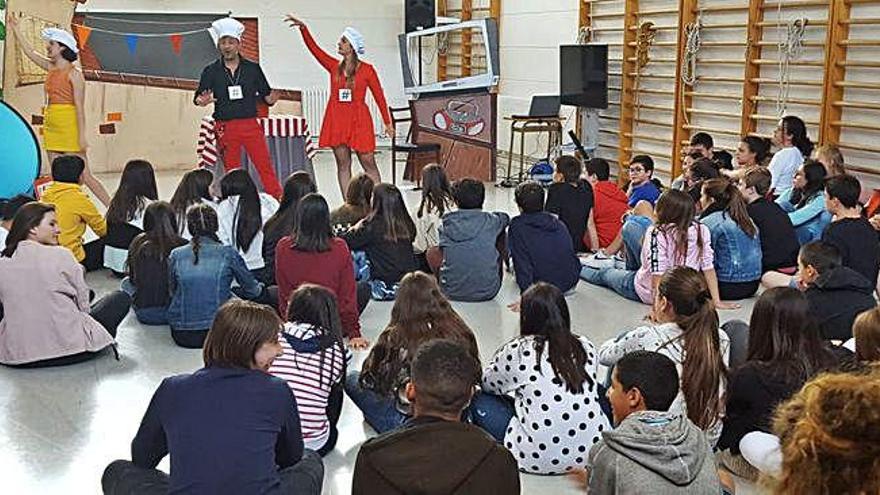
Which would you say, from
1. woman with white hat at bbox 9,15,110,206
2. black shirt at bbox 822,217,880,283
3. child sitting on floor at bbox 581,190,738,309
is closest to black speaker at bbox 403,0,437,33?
woman with white hat at bbox 9,15,110,206

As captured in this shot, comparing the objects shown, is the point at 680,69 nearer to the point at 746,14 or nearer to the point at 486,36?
→ the point at 746,14

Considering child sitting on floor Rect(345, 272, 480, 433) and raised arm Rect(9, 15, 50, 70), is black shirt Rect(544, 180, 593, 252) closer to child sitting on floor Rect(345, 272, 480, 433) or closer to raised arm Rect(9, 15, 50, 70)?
child sitting on floor Rect(345, 272, 480, 433)

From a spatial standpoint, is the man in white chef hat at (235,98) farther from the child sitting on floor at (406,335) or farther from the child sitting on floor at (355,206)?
the child sitting on floor at (406,335)

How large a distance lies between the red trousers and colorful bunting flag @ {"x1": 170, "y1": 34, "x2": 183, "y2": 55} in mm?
4874

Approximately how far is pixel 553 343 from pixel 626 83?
23.2 feet

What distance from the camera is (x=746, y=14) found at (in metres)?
8.37

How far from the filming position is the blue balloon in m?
7.17

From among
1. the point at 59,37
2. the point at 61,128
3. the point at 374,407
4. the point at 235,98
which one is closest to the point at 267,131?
the point at 235,98

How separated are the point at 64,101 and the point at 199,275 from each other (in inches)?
132

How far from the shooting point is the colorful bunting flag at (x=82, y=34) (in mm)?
11711

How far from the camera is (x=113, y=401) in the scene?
4246 mm

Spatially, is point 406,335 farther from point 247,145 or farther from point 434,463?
point 247,145

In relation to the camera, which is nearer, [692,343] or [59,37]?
[692,343]

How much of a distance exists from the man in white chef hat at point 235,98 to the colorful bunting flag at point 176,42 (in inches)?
184
